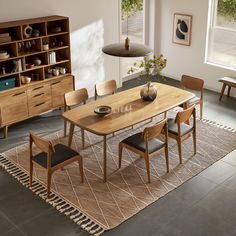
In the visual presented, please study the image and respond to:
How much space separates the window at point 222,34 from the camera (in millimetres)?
8195

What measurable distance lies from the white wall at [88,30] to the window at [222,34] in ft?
6.42

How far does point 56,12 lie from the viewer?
728cm

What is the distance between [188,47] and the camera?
8.98 m

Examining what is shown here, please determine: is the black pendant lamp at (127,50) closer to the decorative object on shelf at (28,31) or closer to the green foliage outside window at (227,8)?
the decorative object on shelf at (28,31)

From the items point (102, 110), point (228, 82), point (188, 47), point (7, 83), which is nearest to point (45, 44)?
point (7, 83)

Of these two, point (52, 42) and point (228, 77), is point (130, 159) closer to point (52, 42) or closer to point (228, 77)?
point (52, 42)

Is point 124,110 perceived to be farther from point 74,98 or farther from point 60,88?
point 60,88

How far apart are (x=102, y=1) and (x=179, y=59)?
7.69 feet

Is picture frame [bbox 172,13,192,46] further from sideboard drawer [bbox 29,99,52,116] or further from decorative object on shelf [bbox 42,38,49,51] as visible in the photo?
sideboard drawer [bbox 29,99,52,116]

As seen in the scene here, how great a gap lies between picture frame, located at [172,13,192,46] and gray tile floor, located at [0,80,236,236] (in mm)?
3732

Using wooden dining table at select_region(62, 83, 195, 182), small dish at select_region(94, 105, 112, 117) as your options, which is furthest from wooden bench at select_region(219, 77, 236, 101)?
small dish at select_region(94, 105, 112, 117)

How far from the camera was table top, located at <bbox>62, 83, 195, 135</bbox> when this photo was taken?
17.8 feet

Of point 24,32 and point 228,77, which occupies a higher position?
point 24,32

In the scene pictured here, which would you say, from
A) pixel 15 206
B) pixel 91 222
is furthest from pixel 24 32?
pixel 91 222
